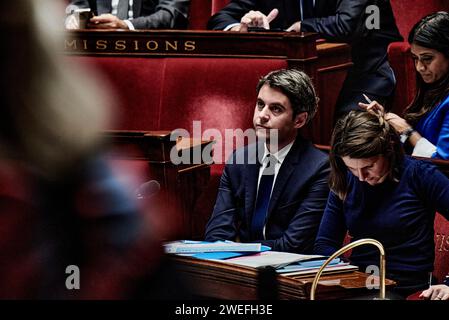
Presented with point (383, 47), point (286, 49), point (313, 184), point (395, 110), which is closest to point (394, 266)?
point (313, 184)

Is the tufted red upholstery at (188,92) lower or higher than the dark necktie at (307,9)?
lower

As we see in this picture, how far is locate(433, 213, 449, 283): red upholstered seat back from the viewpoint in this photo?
166 cm

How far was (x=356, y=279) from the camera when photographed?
144cm

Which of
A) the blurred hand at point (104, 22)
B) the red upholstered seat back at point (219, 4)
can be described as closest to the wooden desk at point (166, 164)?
the blurred hand at point (104, 22)

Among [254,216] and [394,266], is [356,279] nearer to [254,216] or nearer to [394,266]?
[394,266]

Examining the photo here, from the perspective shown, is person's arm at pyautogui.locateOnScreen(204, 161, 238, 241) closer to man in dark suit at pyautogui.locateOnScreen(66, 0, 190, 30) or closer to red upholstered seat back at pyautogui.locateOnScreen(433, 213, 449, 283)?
red upholstered seat back at pyautogui.locateOnScreen(433, 213, 449, 283)

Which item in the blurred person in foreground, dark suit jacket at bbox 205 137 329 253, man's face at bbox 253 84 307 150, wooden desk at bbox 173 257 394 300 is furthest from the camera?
man's face at bbox 253 84 307 150

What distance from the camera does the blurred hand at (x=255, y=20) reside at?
246 cm

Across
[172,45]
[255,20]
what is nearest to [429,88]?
[255,20]

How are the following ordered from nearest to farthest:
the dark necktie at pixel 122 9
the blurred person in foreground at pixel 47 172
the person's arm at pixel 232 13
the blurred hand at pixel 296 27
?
the blurred person in foreground at pixel 47 172 → the blurred hand at pixel 296 27 → the person's arm at pixel 232 13 → the dark necktie at pixel 122 9

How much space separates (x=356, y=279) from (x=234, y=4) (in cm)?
137

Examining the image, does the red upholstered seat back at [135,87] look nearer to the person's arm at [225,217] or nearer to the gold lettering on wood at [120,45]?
the gold lettering on wood at [120,45]

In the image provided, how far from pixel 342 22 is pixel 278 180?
2.55 ft

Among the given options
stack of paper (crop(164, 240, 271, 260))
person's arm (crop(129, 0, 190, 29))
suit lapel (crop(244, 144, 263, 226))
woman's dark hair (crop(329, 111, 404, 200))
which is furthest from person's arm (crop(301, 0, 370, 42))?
stack of paper (crop(164, 240, 271, 260))
